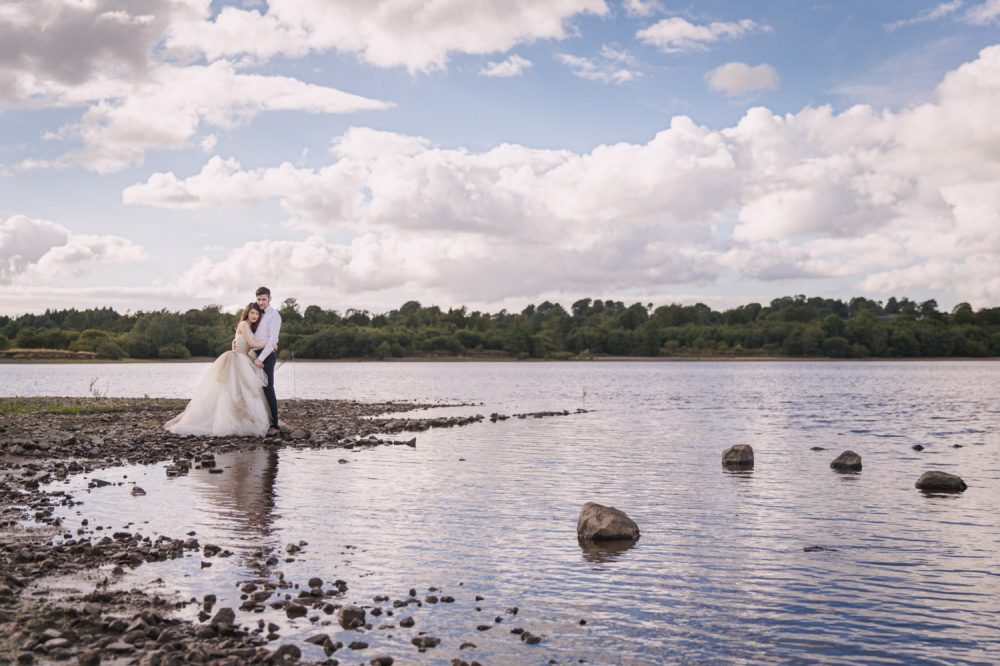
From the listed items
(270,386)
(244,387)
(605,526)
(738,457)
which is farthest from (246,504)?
(738,457)

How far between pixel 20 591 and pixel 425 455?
17.3m

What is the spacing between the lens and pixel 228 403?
1103 inches

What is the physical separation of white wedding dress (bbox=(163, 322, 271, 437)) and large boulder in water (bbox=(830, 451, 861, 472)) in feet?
61.0

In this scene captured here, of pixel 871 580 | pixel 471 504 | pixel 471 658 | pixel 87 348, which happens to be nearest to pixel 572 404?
pixel 471 504

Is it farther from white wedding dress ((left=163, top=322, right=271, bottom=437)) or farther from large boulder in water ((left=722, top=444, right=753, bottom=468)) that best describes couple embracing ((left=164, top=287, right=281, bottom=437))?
large boulder in water ((left=722, top=444, right=753, bottom=468))

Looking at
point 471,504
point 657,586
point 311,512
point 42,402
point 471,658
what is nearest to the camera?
point 471,658

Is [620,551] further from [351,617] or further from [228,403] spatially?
[228,403]

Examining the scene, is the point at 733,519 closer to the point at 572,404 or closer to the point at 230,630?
the point at 230,630

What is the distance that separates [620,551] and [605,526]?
733 millimetres

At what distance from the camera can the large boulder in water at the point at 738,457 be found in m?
26.4

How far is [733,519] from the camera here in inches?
687

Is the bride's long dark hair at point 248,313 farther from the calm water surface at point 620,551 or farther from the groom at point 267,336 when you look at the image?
the calm water surface at point 620,551

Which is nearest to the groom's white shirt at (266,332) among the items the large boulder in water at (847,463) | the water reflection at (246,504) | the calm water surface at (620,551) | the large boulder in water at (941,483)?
the calm water surface at (620,551)

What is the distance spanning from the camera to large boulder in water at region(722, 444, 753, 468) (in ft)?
86.5
